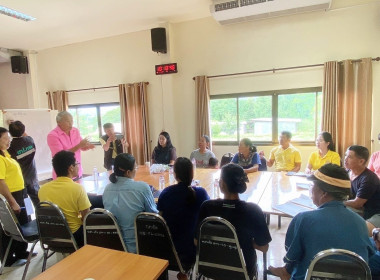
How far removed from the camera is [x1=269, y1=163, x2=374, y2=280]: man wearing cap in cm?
115

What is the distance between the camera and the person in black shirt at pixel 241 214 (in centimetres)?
147

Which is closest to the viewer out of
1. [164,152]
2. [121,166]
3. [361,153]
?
[121,166]

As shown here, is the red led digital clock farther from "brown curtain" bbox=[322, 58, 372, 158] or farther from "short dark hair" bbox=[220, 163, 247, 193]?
"short dark hair" bbox=[220, 163, 247, 193]

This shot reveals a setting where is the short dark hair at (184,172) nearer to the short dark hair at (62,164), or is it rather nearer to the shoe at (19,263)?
the short dark hair at (62,164)

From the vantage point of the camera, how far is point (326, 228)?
3.85ft

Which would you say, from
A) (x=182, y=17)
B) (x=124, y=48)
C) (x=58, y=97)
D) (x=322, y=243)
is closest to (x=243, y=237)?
(x=322, y=243)

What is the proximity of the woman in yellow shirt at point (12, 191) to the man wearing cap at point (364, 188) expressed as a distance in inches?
116

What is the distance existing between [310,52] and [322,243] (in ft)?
12.3

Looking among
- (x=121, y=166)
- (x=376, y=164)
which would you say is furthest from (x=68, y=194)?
(x=376, y=164)

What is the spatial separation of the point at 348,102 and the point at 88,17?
4.58m

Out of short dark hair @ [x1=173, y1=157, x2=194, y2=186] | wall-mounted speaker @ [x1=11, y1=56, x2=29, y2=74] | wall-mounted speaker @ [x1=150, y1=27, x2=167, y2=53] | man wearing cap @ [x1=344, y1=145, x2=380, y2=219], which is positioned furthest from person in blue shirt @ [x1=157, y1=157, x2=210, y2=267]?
wall-mounted speaker @ [x1=11, y1=56, x2=29, y2=74]

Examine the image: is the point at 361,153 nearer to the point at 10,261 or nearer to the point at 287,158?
the point at 287,158

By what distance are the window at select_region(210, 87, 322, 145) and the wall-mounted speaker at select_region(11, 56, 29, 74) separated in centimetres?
467

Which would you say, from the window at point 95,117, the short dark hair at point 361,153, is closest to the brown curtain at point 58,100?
the window at point 95,117
